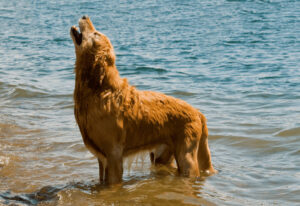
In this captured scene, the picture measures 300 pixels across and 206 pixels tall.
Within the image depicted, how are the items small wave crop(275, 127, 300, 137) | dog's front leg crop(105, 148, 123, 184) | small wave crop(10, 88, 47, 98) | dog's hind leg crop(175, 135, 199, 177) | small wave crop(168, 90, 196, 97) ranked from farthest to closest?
small wave crop(10, 88, 47, 98)
small wave crop(168, 90, 196, 97)
small wave crop(275, 127, 300, 137)
dog's hind leg crop(175, 135, 199, 177)
dog's front leg crop(105, 148, 123, 184)

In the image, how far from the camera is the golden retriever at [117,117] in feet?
17.6

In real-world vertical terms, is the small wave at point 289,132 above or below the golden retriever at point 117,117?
below

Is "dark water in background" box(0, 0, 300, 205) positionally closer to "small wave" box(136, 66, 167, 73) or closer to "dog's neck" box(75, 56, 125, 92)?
"small wave" box(136, 66, 167, 73)

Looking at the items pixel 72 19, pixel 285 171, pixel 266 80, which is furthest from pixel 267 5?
pixel 285 171

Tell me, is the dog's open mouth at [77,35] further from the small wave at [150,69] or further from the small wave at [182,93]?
the small wave at [150,69]

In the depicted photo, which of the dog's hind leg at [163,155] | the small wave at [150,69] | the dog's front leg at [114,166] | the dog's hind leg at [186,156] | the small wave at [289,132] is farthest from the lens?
the small wave at [150,69]

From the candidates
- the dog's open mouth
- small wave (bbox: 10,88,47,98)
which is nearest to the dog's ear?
the dog's open mouth

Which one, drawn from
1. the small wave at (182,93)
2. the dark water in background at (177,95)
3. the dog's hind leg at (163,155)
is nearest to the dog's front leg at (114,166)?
the dark water in background at (177,95)

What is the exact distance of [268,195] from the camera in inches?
231

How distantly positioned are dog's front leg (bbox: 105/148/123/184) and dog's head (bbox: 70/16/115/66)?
3.60 ft

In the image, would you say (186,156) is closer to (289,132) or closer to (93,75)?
(93,75)

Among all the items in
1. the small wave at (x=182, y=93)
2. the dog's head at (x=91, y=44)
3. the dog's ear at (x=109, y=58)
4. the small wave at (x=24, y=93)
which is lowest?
the small wave at (x=24, y=93)

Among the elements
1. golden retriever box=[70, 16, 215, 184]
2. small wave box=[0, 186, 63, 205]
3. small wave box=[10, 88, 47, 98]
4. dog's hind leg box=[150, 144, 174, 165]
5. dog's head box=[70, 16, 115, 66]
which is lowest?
small wave box=[0, 186, 63, 205]

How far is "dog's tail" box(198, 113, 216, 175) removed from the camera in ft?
19.9
